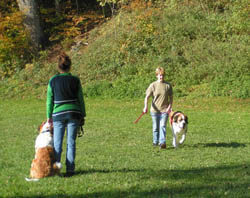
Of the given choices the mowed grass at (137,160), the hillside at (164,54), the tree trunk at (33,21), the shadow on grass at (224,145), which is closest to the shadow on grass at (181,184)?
the mowed grass at (137,160)

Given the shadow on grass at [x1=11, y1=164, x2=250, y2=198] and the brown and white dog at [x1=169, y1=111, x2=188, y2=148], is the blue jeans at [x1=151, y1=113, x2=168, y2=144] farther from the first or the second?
the shadow on grass at [x1=11, y1=164, x2=250, y2=198]

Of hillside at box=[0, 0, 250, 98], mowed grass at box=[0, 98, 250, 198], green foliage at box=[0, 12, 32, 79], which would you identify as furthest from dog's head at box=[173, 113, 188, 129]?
green foliage at box=[0, 12, 32, 79]

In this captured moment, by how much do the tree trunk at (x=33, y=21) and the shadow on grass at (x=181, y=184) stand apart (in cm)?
2421

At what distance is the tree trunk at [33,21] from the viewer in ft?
96.6

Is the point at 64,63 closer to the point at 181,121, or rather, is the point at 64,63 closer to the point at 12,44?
the point at 181,121

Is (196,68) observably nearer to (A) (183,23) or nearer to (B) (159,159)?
(A) (183,23)

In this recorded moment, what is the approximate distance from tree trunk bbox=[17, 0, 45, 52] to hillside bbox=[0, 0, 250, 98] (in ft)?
6.25

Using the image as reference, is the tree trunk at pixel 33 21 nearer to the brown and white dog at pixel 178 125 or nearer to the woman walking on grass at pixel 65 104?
the brown and white dog at pixel 178 125

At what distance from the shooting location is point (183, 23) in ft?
85.4

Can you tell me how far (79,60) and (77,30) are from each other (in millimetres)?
4891

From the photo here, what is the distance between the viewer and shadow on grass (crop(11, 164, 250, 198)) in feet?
18.3

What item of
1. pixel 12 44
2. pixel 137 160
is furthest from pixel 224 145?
pixel 12 44

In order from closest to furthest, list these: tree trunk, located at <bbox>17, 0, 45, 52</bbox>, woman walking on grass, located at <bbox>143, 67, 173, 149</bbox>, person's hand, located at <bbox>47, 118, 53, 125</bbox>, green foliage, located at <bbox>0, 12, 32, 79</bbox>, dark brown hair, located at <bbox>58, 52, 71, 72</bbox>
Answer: dark brown hair, located at <bbox>58, 52, 71, 72</bbox> → person's hand, located at <bbox>47, 118, 53, 125</bbox> → woman walking on grass, located at <bbox>143, 67, 173, 149</bbox> → green foliage, located at <bbox>0, 12, 32, 79</bbox> → tree trunk, located at <bbox>17, 0, 45, 52</bbox>

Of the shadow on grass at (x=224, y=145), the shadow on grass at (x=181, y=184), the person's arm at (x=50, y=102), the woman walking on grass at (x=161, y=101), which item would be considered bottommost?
the shadow on grass at (x=224, y=145)
